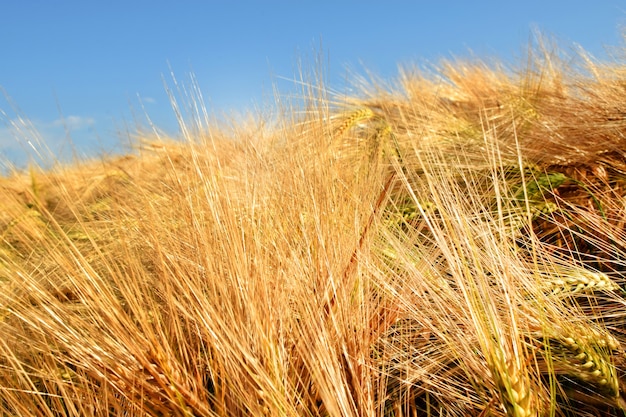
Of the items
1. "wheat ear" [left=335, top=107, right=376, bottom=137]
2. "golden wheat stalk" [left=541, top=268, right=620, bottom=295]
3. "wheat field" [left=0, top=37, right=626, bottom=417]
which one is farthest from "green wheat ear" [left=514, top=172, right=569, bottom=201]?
"wheat ear" [left=335, top=107, right=376, bottom=137]

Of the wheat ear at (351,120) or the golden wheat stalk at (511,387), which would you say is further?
the wheat ear at (351,120)

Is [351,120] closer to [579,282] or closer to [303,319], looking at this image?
[579,282]

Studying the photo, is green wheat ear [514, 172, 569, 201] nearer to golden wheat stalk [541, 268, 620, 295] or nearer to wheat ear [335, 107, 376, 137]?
golden wheat stalk [541, 268, 620, 295]

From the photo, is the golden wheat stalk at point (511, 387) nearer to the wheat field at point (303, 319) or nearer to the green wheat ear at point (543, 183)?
the wheat field at point (303, 319)

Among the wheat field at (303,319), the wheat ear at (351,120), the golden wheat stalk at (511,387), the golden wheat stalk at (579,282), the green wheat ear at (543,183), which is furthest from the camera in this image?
the wheat ear at (351,120)

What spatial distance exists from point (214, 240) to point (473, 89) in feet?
8.66

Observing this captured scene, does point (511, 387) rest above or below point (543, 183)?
above

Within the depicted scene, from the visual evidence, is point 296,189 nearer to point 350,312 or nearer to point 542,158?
point 350,312

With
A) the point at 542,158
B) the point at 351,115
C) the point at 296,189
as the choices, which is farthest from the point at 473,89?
the point at 296,189

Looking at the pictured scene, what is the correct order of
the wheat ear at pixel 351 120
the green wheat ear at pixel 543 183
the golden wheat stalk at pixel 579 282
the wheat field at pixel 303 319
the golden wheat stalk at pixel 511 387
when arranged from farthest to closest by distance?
the wheat ear at pixel 351 120 < the green wheat ear at pixel 543 183 < the golden wheat stalk at pixel 579 282 < the wheat field at pixel 303 319 < the golden wheat stalk at pixel 511 387

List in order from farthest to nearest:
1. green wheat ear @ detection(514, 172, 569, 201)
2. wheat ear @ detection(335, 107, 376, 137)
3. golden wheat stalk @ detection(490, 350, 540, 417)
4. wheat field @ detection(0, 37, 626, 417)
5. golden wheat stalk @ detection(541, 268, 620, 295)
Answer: wheat ear @ detection(335, 107, 376, 137), green wheat ear @ detection(514, 172, 569, 201), golden wheat stalk @ detection(541, 268, 620, 295), wheat field @ detection(0, 37, 626, 417), golden wheat stalk @ detection(490, 350, 540, 417)

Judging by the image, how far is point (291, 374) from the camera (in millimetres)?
864

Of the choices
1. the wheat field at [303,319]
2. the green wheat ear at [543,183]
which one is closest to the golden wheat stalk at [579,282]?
the wheat field at [303,319]

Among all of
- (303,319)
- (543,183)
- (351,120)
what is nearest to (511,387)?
(303,319)
